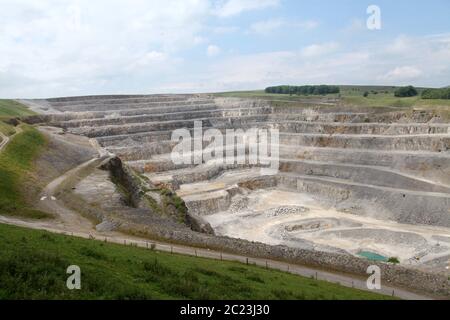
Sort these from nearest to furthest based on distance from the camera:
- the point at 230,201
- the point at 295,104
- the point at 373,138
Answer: the point at 230,201 < the point at 373,138 < the point at 295,104

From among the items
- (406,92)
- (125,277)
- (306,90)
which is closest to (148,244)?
(125,277)

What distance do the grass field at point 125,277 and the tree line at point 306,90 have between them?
15432 centimetres

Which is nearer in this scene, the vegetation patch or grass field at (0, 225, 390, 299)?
grass field at (0, 225, 390, 299)

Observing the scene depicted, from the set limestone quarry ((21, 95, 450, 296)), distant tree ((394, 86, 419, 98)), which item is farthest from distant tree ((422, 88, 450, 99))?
distant tree ((394, 86, 419, 98))

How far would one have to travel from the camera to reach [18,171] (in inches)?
1553

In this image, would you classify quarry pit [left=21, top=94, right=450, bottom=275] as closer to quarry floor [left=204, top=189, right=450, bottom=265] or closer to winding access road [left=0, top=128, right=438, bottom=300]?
quarry floor [left=204, top=189, right=450, bottom=265]

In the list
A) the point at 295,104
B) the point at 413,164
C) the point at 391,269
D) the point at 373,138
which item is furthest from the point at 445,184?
the point at 295,104

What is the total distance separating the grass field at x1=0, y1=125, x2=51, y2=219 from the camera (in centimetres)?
3083

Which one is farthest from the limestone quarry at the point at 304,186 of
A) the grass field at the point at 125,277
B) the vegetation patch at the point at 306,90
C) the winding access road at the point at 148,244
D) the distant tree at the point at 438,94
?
the vegetation patch at the point at 306,90

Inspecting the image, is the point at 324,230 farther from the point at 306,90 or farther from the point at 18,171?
the point at 306,90

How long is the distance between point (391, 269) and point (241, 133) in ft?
270

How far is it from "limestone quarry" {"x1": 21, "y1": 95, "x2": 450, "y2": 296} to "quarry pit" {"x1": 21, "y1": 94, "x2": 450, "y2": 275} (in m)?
0.17
